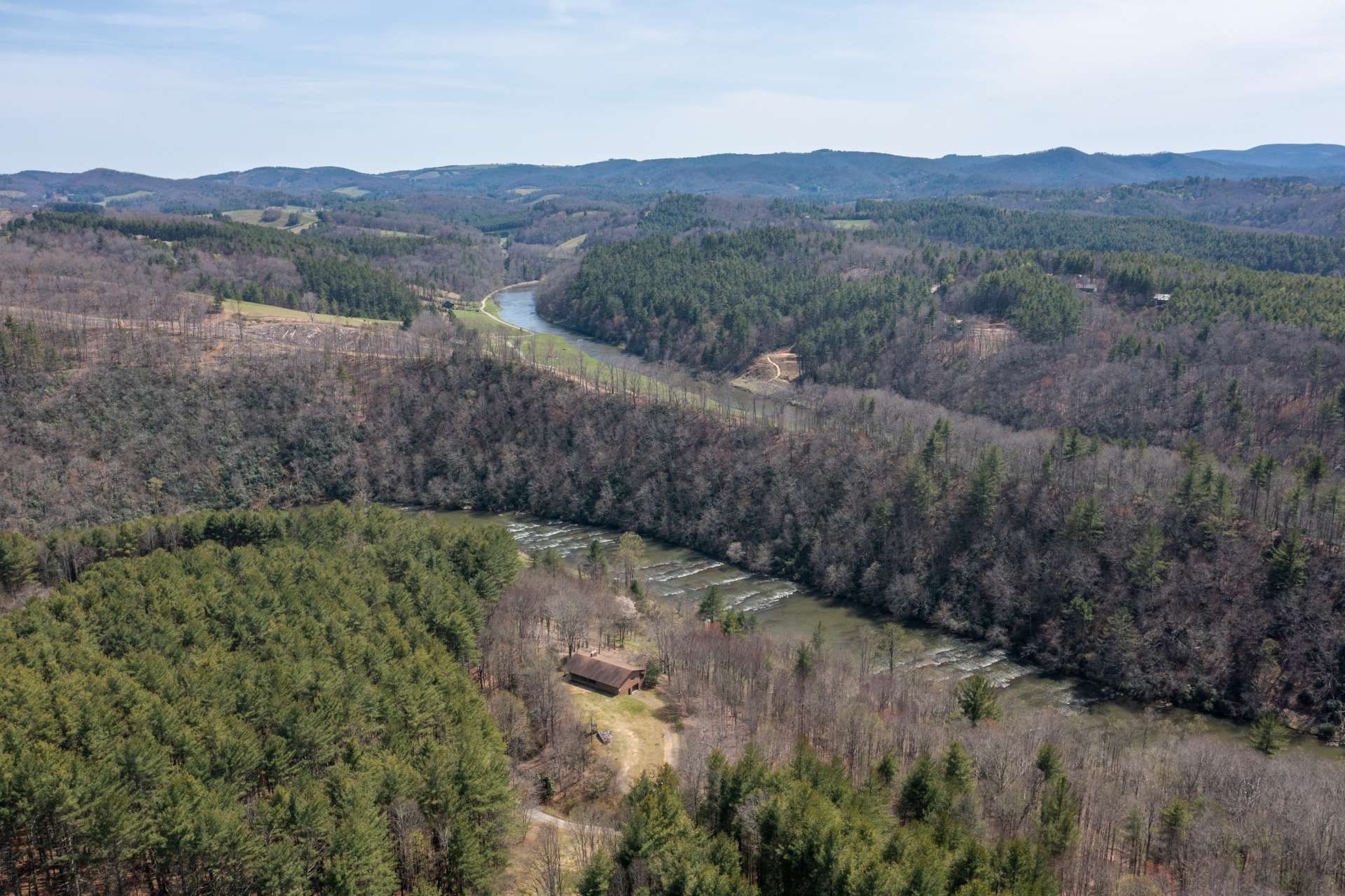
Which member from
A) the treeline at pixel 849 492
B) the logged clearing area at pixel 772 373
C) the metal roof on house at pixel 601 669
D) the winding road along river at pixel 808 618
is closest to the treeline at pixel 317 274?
the treeline at pixel 849 492

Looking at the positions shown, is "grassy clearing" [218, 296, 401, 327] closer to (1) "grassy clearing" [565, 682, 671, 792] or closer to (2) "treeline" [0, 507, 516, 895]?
(2) "treeline" [0, 507, 516, 895]

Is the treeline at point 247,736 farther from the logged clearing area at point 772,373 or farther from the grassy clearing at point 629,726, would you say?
the logged clearing area at point 772,373

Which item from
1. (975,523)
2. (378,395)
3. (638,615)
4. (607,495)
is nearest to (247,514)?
(638,615)

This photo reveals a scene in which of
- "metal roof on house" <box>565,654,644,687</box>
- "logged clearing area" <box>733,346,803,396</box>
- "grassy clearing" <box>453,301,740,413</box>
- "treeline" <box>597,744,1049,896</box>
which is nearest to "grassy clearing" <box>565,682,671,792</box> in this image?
"metal roof on house" <box>565,654,644,687</box>

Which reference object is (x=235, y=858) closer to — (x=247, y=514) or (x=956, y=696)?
(x=956, y=696)

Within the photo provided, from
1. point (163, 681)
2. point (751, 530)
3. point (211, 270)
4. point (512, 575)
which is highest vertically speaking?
point (211, 270)

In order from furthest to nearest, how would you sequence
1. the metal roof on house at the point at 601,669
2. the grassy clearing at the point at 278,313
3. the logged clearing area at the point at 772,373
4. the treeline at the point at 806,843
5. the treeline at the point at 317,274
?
the treeline at the point at 317,274 → the grassy clearing at the point at 278,313 → the logged clearing area at the point at 772,373 → the metal roof on house at the point at 601,669 → the treeline at the point at 806,843

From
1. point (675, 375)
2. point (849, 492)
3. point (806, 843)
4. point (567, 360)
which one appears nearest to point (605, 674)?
point (806, 843)
